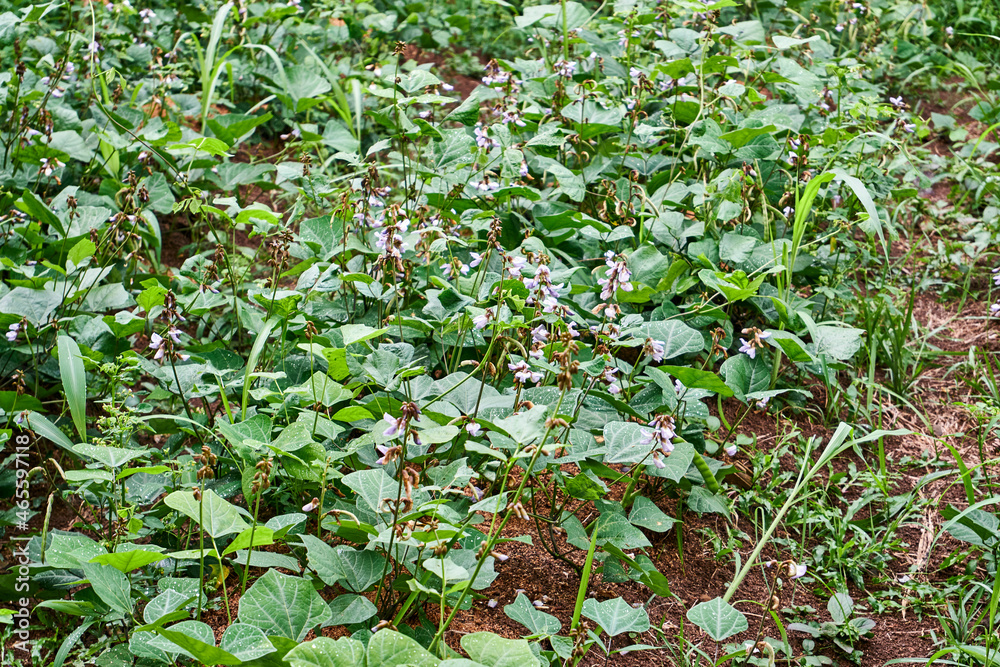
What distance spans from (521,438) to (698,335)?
0.93 metres

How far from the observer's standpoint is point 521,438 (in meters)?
1.57

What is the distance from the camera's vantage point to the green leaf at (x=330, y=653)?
141cm

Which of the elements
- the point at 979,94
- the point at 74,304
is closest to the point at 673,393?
the point at 74,304

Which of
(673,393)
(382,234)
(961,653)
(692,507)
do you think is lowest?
(961,653)

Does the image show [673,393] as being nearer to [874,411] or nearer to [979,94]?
[874,411]

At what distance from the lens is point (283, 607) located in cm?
162

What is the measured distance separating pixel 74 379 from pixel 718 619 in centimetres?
169

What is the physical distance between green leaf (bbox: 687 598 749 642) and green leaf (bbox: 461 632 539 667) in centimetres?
46

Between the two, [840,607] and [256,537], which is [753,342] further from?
[256,537]

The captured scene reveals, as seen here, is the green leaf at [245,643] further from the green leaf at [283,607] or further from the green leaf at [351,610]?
the green leaf at [351,610]

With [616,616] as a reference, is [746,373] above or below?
above

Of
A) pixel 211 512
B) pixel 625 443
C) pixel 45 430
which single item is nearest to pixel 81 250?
pixel 45 430

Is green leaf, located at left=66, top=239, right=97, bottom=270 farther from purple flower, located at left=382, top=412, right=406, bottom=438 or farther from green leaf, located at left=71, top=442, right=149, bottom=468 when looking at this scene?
purple flower, located at left=382, top=412, right=406, bottom=438

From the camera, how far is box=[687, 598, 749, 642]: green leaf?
68.4 inches
